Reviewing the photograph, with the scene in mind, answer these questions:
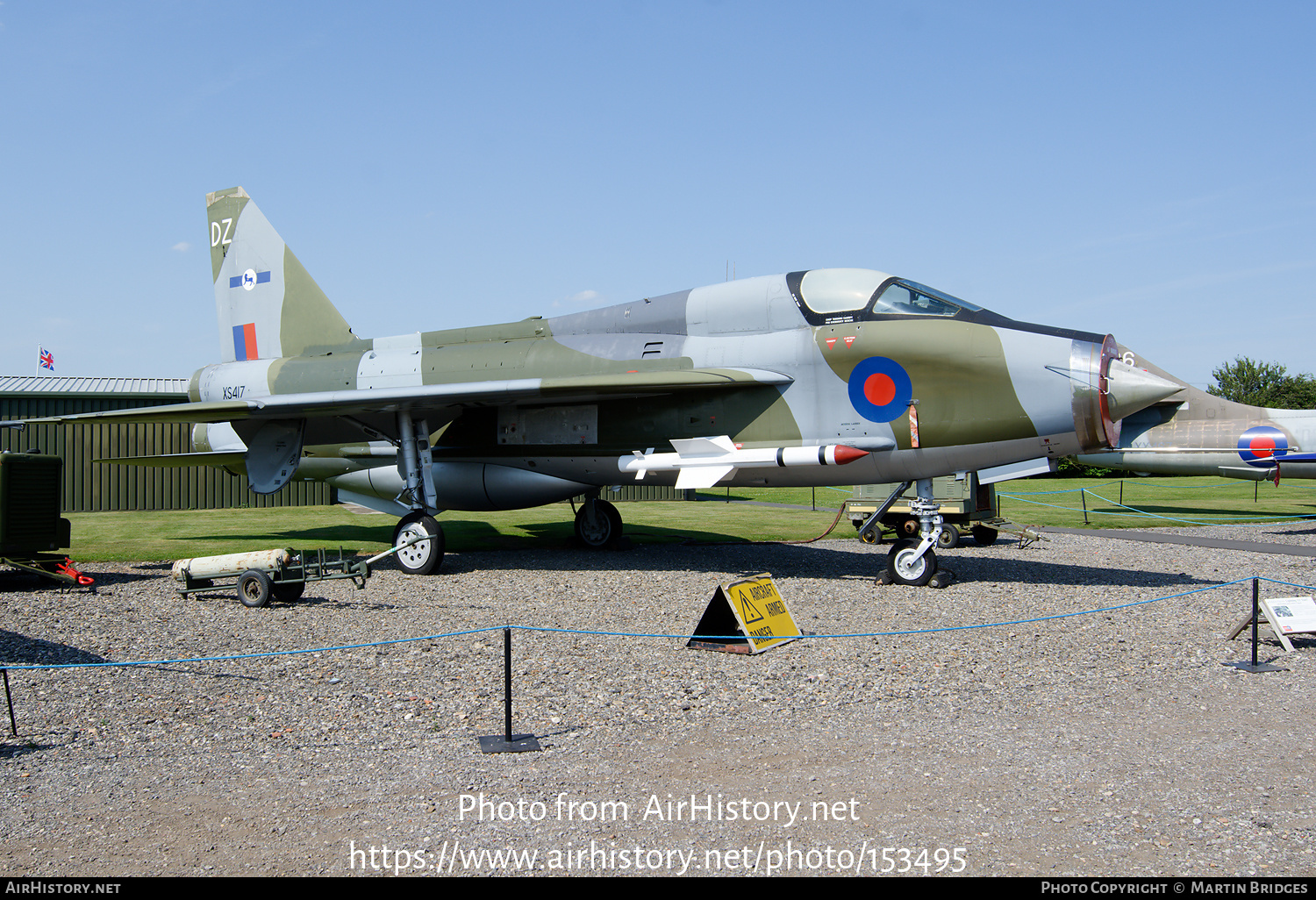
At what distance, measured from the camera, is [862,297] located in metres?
11.9

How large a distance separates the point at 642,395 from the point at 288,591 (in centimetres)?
544

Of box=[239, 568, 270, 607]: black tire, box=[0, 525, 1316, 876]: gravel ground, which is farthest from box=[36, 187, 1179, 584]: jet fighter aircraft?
box=[239, 568, 270, 607]: black tire

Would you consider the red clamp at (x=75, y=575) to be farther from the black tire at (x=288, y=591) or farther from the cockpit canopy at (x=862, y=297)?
the cockpit canopy at (x=862, y=297)

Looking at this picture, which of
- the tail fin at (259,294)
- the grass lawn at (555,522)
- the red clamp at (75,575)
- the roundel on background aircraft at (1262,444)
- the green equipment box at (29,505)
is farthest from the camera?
the roundel on background aircraft at (1262,444)

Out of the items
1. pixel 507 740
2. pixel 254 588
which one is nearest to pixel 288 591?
pixel 254 588

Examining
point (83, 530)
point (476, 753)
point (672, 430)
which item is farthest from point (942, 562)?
point (83, 530)

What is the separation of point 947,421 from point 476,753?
25.7 feet

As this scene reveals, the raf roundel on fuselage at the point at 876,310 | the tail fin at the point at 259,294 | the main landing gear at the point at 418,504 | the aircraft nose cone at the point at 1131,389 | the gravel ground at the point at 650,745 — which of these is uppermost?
the tail fin at the point at 259,294

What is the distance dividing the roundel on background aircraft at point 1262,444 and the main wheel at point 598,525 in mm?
16253

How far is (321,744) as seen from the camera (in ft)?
18.6

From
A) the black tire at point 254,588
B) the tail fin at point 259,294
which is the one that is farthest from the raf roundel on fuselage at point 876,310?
the tail fin at point 259,294

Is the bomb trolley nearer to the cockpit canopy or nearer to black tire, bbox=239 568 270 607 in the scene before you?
black tire, bbox=239 568 270 607

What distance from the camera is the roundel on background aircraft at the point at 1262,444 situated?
22.0 m

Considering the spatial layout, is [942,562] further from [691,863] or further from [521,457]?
[691,863]
